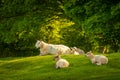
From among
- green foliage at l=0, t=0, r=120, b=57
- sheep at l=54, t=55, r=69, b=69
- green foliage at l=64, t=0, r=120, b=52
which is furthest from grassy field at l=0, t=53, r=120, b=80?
green foliage at l=0, t=0, r=120, b=57

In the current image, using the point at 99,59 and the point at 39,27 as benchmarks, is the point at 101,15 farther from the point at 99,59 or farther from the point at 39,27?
the point at 39,27

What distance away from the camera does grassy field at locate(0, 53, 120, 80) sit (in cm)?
2164

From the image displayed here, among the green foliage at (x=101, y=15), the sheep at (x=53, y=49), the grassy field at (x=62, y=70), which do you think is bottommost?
the grassy field at (x=62, y=70)

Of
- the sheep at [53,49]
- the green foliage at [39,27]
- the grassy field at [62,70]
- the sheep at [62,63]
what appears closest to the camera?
the grassy field at [62,70]

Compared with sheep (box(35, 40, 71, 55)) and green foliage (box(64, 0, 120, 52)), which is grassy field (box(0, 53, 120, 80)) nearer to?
sheep (box(35, 40, 71, 55))

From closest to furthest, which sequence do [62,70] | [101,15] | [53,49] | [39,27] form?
1. [101,15]
2. [62,70]
3. [53,49]
4. [39,27]

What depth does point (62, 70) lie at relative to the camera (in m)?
23.1

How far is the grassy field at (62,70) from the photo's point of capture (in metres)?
21.6

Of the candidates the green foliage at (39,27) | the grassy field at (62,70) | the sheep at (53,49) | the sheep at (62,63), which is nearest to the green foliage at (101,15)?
the grassy field at (62,70)

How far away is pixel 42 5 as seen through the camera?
141ft

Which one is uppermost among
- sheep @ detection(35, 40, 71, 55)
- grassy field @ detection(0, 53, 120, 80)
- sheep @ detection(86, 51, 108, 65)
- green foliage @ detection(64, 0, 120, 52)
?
green foliage @ detection(64, 0, 120, 52)

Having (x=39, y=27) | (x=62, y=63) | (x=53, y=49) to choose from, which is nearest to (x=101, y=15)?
(x=62, y=63)

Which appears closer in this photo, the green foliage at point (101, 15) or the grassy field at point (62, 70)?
the green foliage at point (101, 15)

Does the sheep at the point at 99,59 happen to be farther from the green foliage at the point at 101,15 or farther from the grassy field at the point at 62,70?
the green foliage at the point at 101,15
